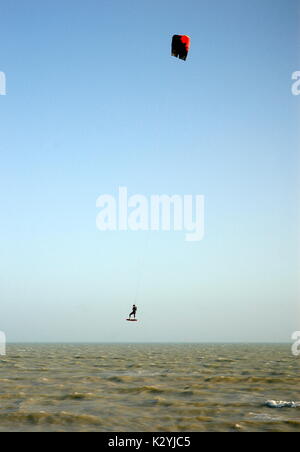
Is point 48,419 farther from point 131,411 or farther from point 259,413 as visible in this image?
point 259,413

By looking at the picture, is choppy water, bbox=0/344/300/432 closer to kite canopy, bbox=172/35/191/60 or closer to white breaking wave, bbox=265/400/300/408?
white breaking wave, bbox=265/400/300/408

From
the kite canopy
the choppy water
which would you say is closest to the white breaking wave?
the choppy water

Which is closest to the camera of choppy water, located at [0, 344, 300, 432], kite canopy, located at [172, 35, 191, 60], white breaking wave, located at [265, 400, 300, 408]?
choppy water, located at [0, 344, 300, 432]

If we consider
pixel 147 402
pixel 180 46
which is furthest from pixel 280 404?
pixel 180 46

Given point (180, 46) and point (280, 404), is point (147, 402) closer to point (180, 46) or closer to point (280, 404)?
point (280, 404)

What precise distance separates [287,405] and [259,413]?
2.67 metres

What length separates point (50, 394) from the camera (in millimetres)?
24188

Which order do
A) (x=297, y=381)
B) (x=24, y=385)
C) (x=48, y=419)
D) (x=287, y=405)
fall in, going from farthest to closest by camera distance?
(x=297, y=381)
(x=24, y=385)
(x=287, y=405)
(x=48, y=419)

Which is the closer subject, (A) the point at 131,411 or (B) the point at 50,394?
(A) the point at 131,411

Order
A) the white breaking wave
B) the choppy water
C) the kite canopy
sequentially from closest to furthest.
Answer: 1. the choppy water
2. the white breaking wave
3. the kite canopy

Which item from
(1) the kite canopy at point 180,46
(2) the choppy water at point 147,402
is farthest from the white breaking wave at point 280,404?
(1) the kite canopy at point 180,46

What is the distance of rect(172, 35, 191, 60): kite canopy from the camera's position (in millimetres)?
30031

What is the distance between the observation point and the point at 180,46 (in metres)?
30.3
